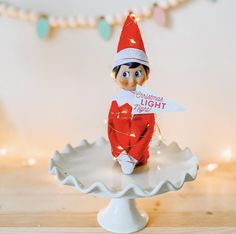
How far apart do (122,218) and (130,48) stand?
1.17ft

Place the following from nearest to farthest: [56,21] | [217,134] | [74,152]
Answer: [74,152] → [56,21] → [217,134]

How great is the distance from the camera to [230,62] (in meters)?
1.06

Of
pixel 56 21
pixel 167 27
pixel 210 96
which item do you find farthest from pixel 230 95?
pixel 56 21

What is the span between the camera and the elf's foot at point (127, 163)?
738mm

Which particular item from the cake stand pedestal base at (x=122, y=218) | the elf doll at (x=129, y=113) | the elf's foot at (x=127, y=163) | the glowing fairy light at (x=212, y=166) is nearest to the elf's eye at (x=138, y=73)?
the elf doll at (x=129, y=113)

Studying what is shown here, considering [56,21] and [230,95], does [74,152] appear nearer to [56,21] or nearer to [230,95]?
[56,21]

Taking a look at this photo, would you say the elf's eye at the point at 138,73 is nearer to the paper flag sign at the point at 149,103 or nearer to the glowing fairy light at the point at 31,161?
the paper flag sign at the point at 149,103

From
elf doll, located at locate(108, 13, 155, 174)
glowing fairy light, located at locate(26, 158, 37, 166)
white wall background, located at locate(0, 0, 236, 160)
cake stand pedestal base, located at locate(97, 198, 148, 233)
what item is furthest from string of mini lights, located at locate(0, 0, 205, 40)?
cake stand pedestal base, located at locate(97, 198, 148, 233)

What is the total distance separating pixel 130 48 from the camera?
73cm

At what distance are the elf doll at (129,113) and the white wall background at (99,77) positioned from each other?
0.32 m

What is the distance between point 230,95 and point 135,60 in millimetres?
474

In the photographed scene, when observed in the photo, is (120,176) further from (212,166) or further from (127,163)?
(212,166)

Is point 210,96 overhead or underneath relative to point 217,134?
overhead

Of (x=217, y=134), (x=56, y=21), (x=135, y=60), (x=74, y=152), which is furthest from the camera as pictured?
(x=217, y=134)
